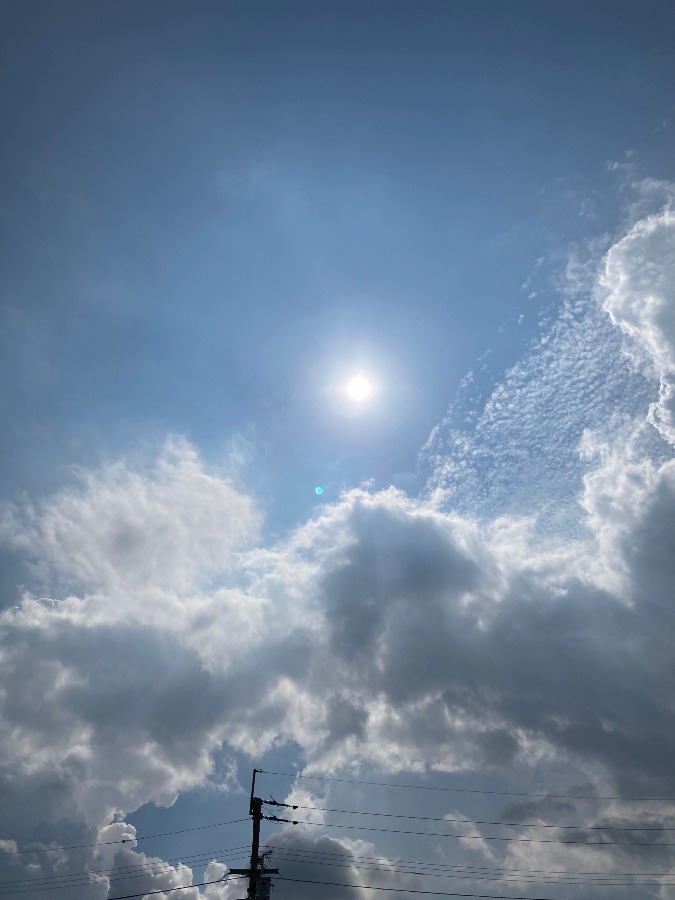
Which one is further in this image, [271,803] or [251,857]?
[271,803]

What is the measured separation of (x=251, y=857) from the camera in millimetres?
45438

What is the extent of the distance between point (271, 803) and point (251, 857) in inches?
188

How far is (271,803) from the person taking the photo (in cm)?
4981

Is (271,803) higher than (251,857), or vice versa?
(271,803)
